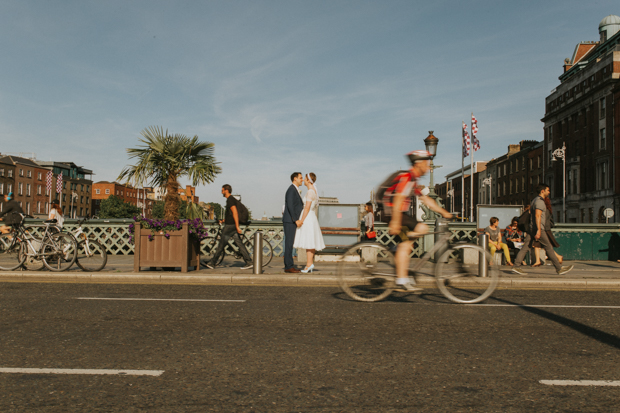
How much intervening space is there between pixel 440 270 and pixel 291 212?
176 inches

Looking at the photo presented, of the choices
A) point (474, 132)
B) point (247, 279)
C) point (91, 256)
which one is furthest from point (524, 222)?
point (474, 132)

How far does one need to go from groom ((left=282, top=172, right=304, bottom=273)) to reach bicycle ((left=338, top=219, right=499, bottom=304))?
11.9 ft

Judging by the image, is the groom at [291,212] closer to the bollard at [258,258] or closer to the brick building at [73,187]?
the bollard at [258,258]

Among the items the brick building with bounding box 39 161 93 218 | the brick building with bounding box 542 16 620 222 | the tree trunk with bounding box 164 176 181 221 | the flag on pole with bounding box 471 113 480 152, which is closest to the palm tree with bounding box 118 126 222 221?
the tree trunk with bounding box 164 176 181 221

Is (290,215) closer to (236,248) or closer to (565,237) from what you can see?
(236,248)

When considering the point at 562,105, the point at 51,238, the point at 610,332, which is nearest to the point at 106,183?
the point at 562,105

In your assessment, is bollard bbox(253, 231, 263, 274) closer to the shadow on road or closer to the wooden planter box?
the wooden planter box

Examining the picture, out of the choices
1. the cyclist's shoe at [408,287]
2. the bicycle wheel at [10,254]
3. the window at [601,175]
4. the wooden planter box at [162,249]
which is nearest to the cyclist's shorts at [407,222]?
the cyclist's shoe at [408,287]

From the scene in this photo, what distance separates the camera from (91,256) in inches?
448

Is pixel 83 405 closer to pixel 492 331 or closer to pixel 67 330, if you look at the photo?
pixel 67 330

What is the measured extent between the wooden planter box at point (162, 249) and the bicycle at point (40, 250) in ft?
4.66

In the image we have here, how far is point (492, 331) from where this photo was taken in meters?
5.14

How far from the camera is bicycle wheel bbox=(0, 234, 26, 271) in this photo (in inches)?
420

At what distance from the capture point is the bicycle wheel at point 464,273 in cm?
652
